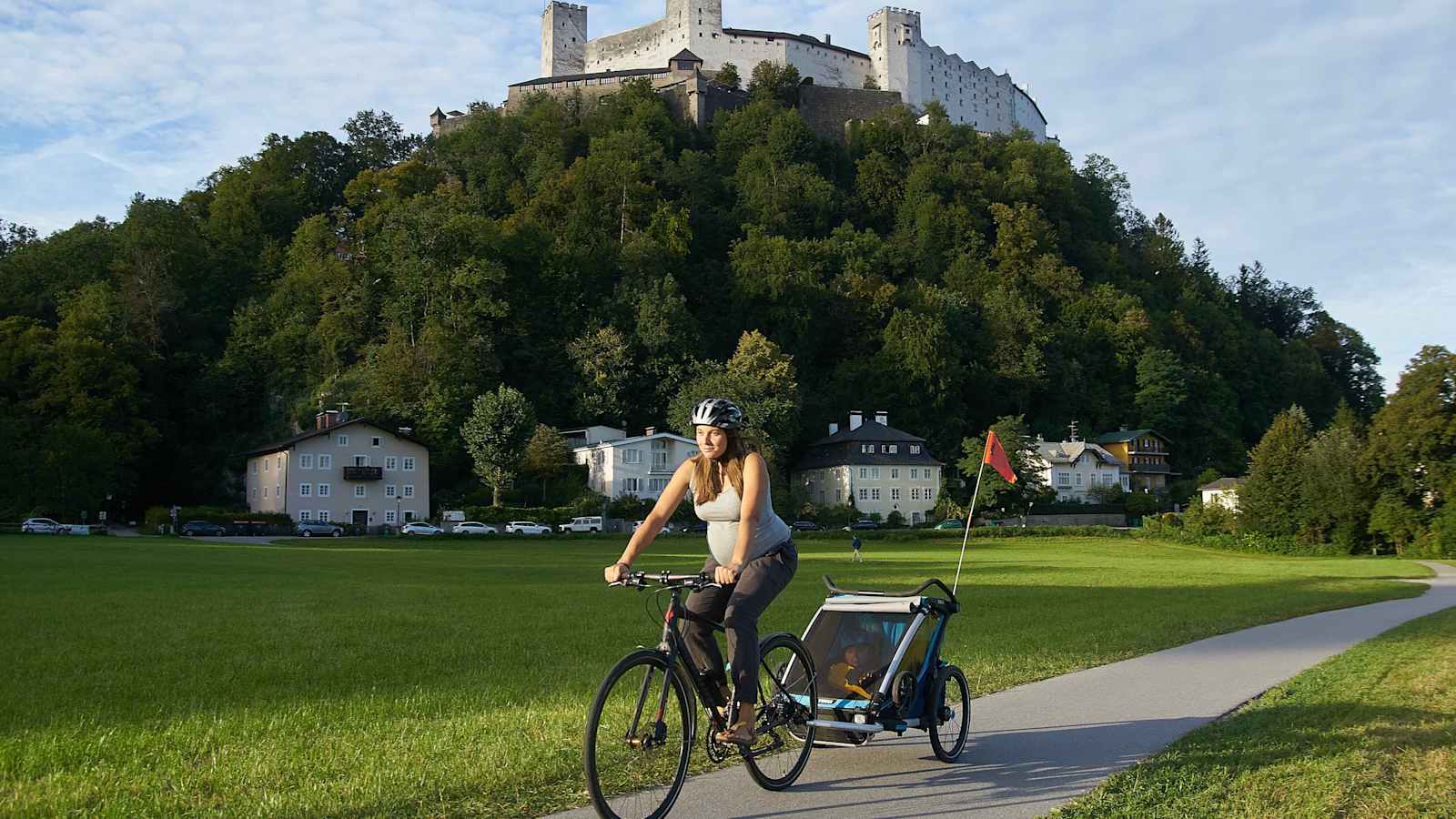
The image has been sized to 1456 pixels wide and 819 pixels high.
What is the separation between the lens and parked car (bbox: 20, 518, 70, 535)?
2343 inches

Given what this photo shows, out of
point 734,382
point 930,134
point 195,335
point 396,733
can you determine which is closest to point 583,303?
point 734,382

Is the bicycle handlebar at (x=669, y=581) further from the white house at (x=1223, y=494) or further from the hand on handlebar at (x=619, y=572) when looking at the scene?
the white house at (x=1223, y=494)

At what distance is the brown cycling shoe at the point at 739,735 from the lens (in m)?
6.41

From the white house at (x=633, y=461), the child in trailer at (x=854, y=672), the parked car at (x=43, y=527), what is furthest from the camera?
the white house at (x=633, y=461)

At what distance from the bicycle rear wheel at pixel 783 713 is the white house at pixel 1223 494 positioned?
198 ft

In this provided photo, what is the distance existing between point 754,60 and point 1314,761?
143m

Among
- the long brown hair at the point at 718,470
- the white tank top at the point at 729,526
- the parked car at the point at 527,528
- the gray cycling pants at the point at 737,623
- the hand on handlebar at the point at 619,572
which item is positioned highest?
the long brown hair at the point at 718,470

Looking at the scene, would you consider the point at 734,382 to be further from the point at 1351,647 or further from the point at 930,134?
the point at 1351,647

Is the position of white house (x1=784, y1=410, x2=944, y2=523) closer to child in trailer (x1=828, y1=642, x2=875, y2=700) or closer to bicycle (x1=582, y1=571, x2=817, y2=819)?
child in trailer (x1=828, y1=642, x2=875, y2=700)

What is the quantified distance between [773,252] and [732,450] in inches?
3868

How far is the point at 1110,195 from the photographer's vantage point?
472 feet

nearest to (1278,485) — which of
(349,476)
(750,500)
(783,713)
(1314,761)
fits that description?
(1314,761)

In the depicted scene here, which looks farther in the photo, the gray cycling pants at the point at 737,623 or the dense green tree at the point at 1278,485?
the dense green tree at the point at 1278,485

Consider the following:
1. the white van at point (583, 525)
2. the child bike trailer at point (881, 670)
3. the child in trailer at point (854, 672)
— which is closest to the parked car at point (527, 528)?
the white van at point (583, 525)
